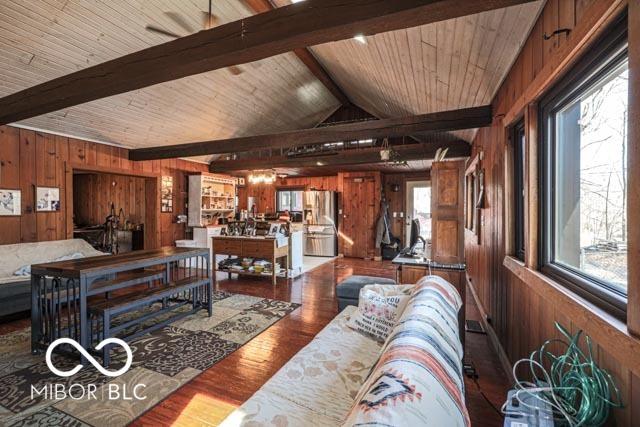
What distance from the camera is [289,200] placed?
9.12 m

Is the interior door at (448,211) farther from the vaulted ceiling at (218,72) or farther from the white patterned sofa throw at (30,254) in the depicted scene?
the white patterned sofa throw at (30,254)

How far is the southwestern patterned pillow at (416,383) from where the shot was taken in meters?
0.76

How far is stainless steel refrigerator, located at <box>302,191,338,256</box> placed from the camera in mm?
8422

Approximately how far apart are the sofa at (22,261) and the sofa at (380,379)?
3.75 metres

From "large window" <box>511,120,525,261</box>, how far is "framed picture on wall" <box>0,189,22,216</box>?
6.44m

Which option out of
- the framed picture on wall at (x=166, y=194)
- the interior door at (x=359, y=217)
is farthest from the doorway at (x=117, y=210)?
the interior door at (x=359, y=217)

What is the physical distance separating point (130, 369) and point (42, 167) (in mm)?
4147

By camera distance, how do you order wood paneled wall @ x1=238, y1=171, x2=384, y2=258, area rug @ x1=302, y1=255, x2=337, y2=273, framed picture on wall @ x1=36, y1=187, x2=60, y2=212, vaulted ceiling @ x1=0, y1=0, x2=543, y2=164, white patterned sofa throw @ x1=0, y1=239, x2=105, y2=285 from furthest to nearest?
wood paneled wall @ x1=238, y1=171, x2=384, y2=258, area rug @ x1=302, y1=255, x2=337, y2=273, framed picture on wall @ x1=36, y1=187, x2=60, y2=212, white patterned sofa throw @ x1=0, y1=239, x2=105, y2=285, vaulted ceiling @ x1=0, y1=0, x2=543, y2=164

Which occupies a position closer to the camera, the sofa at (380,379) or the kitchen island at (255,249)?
the sofa at (380,379)

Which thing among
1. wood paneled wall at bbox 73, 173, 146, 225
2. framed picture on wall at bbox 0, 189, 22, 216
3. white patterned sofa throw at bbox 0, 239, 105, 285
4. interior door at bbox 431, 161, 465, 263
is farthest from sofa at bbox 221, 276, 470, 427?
wood paneled wall at bbox 73, 173, 146, 225

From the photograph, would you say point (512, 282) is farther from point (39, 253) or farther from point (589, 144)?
point (39, 253)

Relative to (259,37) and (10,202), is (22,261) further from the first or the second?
(259,37)

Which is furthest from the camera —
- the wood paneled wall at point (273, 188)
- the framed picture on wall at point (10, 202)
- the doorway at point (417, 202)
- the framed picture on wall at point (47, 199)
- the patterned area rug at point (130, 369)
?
the wood paneled wall at point (273, 188)

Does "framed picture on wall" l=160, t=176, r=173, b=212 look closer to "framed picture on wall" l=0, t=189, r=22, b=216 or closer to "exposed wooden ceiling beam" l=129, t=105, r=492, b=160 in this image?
"exposed wooden ceiling beam" l=129, t=105, r=492, b=160
